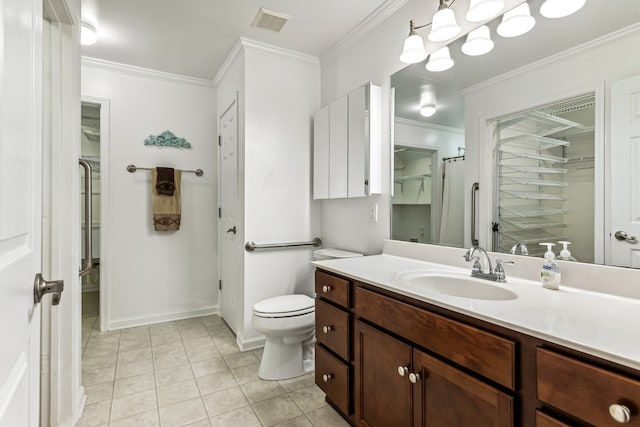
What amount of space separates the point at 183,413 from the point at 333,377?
83 cm

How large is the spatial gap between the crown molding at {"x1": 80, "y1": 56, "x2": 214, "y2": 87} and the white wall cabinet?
149cm

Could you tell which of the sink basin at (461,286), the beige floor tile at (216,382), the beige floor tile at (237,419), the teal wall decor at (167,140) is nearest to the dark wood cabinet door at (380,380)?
the sink basin at (461,286)

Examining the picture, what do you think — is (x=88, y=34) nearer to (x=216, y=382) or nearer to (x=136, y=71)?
(x=136, y=71)

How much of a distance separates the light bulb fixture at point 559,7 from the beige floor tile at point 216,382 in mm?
2439

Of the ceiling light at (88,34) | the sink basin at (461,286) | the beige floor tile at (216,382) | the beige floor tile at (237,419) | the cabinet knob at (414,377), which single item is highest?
the ceiling light at (88,34)

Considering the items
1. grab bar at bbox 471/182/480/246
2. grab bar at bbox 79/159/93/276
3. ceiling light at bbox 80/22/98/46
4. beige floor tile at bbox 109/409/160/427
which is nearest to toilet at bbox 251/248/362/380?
beige floor tile at bbox 109/409/160/427

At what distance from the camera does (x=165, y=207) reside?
299 centimetres

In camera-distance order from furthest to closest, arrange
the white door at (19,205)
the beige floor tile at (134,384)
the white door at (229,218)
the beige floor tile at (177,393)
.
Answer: the white door at (229,218)
the beige floor tile at (134,384)
the beige floor tile at (177,393)
the white door at (19,205)

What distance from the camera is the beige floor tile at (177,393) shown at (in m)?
1.82

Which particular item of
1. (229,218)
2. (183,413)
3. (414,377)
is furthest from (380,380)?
(229,218)

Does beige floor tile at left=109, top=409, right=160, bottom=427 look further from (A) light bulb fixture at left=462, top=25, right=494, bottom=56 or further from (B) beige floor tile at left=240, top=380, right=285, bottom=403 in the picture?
→ (A) light bulb fixture at left=462, top=25, right=494, bottom=56

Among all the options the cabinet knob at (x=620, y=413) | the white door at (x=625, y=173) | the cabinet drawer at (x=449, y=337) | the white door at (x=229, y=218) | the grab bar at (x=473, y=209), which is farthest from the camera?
the white door at (x=229, y=218)

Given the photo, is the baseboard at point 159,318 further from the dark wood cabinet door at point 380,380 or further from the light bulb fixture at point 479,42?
the light bulb fixture at point 479,42

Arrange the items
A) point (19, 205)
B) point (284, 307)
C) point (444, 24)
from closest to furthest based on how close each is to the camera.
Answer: point (19, 205)
point (444, 24)
point (284, 307)
